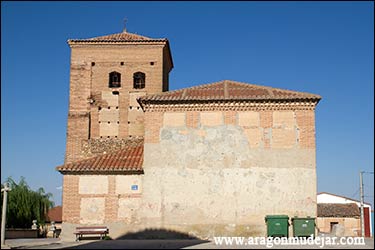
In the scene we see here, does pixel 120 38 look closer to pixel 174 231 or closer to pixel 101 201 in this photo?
pixel 101 201

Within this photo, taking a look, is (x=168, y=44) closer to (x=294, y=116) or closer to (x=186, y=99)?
(x=186, y=99)

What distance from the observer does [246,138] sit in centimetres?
2198

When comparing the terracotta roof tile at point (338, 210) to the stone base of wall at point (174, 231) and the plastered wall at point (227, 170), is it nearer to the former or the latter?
the plastered wall at point (227, 170)

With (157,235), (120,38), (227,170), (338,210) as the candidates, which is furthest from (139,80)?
(338,210)

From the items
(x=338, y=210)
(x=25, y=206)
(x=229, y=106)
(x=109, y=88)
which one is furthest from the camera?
(x=338, y=210)

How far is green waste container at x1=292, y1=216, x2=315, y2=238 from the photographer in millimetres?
20578

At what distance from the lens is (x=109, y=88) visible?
27.7 meters

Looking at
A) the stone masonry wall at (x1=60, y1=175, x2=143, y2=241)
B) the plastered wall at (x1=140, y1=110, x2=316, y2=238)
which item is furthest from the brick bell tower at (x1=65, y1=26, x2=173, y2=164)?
the plastered wall at (x1=140, y1=110, x2=316, y2=238)

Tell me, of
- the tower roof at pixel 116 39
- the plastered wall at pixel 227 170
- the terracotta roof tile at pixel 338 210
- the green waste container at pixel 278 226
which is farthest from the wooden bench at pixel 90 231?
the terracotta roof tile at pixel 338 210

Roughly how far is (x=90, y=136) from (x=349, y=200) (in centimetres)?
3325

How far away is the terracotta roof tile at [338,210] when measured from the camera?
42.3 metres

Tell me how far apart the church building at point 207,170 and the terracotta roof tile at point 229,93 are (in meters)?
0.05

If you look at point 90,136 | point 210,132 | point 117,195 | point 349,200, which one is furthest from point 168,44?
point 349,200

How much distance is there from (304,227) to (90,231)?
8.71 m
